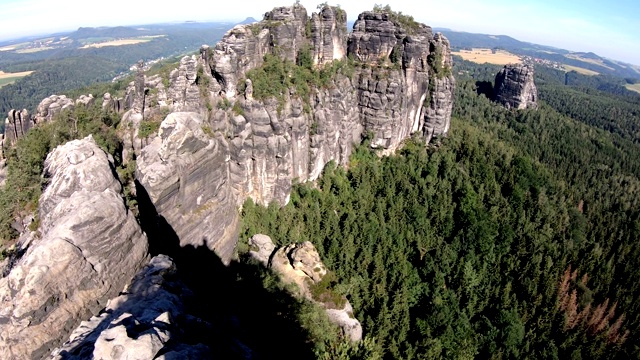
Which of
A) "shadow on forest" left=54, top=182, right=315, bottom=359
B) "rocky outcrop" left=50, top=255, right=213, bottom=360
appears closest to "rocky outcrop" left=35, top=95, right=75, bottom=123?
"shadow on forest" left=54, top=182, right=315, bottom=359

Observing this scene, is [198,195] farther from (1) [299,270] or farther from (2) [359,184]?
(2) [359,184]

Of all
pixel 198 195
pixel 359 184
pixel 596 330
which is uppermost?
pixel 198 195

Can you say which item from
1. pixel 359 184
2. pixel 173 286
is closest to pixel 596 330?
pixel 359 184

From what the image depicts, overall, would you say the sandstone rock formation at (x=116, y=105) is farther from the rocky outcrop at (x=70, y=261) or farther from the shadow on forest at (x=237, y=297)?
the rocky outcrop at (x=70, y=261)

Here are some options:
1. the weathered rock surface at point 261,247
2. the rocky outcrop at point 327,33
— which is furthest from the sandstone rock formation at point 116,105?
the rocky outcrop at point 327,33

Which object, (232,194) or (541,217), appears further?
(541,217)

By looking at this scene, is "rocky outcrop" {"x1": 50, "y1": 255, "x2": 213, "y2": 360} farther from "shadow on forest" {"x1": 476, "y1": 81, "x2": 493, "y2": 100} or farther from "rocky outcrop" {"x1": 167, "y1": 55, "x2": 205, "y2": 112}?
"shadow on forest" {"x1": 476, "y1": 81, "x2": 493, "y2": 100}
